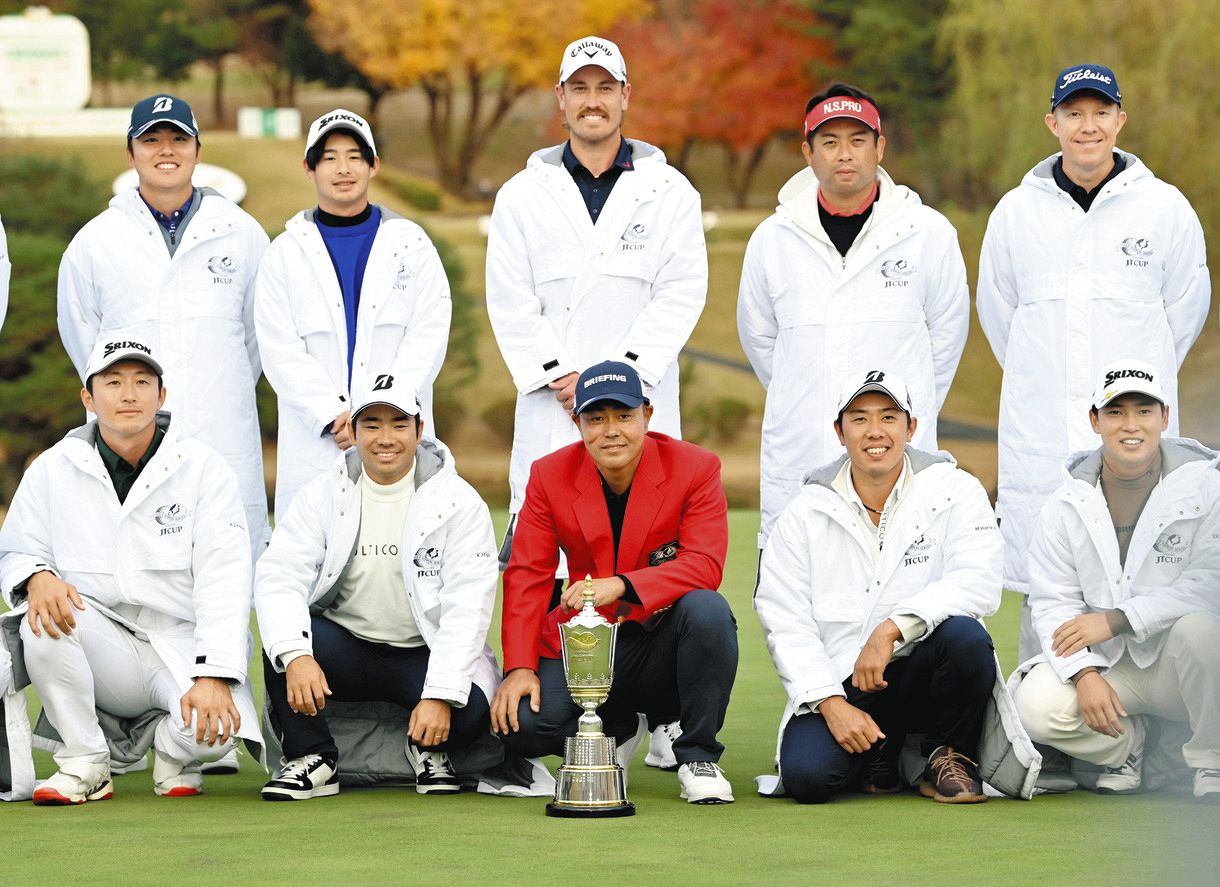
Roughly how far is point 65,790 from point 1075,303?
388 centimetres

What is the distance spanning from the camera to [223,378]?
6.97m

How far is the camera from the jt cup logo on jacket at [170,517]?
5863mm

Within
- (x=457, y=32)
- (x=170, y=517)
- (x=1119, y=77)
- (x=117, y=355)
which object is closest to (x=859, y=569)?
(x=170, y=517)

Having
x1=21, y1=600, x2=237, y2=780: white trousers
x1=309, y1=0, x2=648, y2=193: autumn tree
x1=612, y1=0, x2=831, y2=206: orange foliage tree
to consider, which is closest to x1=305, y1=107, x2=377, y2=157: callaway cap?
x1=21, y1=600, x2=237, y2=780: white trousers

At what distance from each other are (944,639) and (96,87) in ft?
128

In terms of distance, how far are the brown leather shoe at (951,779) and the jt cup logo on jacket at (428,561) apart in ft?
5.35

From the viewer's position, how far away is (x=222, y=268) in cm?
702

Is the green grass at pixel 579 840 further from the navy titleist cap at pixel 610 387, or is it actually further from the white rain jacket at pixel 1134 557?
the navy titleist cap at pixel 610 387

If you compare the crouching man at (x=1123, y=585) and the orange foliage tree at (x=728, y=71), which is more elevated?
the orange foliage tree at (x=728, y=71)

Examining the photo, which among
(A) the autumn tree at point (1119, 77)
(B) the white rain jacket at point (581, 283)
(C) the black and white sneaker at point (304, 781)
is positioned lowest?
(C) the black and white sneaker at point (304, 781)

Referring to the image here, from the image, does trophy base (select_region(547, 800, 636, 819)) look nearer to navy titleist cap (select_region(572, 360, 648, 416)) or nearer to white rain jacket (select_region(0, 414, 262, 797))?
white rain jacket (select_region(0, 414, 262, 797))

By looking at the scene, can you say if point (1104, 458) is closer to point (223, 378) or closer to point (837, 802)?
point (837, 802)

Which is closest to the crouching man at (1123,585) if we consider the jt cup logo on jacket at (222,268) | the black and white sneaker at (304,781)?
the black and white sneaker at (304,781)

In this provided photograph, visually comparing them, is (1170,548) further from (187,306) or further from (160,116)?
(160,116)
